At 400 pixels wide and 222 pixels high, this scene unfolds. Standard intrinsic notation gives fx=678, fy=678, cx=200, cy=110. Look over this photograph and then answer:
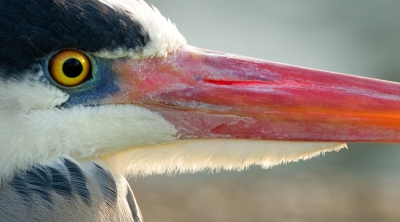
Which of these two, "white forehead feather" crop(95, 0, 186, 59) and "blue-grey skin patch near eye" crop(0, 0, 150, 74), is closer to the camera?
"blue-grey skin patch near eye" crop(0, 0, 150, 74)

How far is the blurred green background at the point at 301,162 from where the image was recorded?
529 cm

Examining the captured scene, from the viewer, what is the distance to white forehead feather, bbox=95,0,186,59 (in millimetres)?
1970

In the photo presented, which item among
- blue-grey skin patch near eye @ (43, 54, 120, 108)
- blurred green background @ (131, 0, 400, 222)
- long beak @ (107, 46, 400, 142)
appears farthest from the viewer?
blurred green background @ (131, 0, 400, 222)

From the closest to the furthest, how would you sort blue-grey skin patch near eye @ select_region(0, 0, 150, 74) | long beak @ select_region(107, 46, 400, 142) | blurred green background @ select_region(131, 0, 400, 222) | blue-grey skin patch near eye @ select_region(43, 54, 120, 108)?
1. blue-grey skin patch near eye @ select_region(0, 0, 150, 74)
2. blue-grey skin patch near eye @ select_region(43, 54, 120, 108)
3. long beak @ select_region(107, 46, 400, 142)
4. blurred green background @ select_region(131, 0, 400, 222)

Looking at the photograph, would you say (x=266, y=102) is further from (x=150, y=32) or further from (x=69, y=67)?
(x=69, y=67)

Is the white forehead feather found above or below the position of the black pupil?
above

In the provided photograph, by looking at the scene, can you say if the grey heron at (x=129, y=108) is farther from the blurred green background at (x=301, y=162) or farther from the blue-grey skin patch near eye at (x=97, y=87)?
the blurred green background at (x=301, y=162)

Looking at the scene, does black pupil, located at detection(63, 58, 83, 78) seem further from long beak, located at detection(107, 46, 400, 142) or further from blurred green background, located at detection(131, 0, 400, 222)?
blurred green background, located at detection(131, 0, 400, 222)

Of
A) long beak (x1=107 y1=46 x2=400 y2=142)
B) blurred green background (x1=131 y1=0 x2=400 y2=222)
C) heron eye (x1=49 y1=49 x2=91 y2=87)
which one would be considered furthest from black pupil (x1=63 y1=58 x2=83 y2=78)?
blurred green background (x1=131 y1=0 x2=400 y2=222)

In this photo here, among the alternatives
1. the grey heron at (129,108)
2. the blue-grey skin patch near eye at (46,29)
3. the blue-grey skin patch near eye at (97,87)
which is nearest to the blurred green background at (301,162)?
the grey heron at (129,108)

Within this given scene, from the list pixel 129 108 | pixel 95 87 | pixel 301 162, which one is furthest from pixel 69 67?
pixel 301 162

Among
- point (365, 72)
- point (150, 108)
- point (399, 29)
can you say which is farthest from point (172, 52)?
point (399, 29)

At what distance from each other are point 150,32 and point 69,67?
0.27 metres

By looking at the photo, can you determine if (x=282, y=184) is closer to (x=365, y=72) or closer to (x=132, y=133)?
(x=365, y=72)
